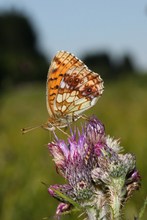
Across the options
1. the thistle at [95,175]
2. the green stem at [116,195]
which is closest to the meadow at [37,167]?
the thistle at [95,175]

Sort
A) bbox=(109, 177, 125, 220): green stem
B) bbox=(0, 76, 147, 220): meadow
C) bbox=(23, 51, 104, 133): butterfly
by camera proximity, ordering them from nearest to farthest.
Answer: bbox=(109, 177, 125, 220): green stem, bbox=(23, 51, 104, 133): butterfly, bbox=(0, 76, 147, 220): meadow

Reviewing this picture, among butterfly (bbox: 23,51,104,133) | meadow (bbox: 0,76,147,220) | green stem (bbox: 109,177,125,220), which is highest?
meadow (bbox: 0,76,147,220)

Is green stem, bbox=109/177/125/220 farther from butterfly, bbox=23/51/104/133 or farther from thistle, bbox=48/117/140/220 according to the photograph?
butterfly, bbox=23/51/104/133

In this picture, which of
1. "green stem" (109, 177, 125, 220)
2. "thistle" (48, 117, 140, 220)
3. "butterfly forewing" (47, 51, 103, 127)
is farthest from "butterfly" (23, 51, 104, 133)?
"green stem" (109, 177, 125, 220)

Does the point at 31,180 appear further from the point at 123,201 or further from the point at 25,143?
the point at 123,201

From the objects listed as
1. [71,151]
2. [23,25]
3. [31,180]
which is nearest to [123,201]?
[71,151]

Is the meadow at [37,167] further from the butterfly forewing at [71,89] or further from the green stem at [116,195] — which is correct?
the green stem at [116,195]

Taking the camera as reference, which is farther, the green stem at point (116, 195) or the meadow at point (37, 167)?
the meadow at point (37, 167)

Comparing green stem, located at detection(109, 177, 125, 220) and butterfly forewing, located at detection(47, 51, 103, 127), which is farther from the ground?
butterfly forewing, located at detection(47, 51, 103, 127)
